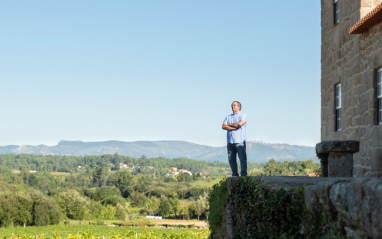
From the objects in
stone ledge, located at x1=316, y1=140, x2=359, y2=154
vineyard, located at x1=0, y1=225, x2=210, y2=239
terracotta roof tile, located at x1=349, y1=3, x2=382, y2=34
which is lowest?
vineyard, located at x1=0, y1=225, x2=210, y2=239

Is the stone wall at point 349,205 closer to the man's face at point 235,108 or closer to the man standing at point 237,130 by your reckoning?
the man standing at point 237,130

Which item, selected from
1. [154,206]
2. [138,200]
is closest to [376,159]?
[154,206]

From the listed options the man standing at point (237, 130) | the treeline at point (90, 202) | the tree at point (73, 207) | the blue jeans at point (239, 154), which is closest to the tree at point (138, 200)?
the treeline at point (90, 202)


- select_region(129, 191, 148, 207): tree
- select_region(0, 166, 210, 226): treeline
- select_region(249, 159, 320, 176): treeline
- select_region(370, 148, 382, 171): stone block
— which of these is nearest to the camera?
select_region(370, 148, 382, 171): stone block

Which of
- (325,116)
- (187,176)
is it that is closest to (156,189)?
(187,176)

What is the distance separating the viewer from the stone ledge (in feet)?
31.8

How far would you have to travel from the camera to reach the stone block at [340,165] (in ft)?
31.8

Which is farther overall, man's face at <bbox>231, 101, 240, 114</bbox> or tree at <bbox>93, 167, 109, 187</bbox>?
tree at <bbox>93, 167, 109, 187</bbox>

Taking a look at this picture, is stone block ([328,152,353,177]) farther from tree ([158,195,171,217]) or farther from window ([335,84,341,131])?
tree ([158,195,171,217])

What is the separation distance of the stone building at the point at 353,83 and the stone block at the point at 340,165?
0.8 inches

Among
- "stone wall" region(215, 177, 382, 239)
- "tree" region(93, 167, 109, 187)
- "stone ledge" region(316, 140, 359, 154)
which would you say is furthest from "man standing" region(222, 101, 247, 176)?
"tree" region(93, 167, 109, 187)

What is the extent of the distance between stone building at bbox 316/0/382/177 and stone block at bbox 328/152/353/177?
0.06ft

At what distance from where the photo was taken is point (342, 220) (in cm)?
337

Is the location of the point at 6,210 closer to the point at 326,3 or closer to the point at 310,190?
the point at 326,3
